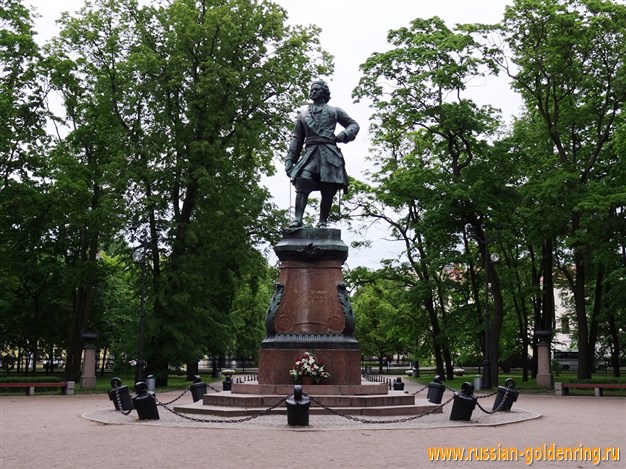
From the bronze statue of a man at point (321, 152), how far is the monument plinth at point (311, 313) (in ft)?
3.22

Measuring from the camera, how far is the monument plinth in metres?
16.3

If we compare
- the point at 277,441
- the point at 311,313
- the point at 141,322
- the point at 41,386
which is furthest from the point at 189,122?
the point at 277,441

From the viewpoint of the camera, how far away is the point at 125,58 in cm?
3238

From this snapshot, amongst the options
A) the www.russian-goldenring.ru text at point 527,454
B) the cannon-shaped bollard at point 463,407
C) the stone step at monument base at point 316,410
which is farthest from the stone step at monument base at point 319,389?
the www.russian-goldenring.ru text at point 527,454

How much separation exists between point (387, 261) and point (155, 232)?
11.9m

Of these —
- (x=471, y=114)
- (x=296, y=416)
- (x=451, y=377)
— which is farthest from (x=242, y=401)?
(x=451, y=377)

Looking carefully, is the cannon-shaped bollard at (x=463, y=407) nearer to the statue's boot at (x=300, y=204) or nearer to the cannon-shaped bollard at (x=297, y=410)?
the cannon-shaped bollard at (x=297, y=410)

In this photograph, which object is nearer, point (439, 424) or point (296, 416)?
point (296, 416)

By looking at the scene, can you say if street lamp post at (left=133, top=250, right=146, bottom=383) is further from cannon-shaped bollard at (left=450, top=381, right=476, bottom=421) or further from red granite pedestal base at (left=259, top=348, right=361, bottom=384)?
cannon-shaped bollard at (left=450, top=381, right=476, bottom=421)

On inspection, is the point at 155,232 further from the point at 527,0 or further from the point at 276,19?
the point at 527,0

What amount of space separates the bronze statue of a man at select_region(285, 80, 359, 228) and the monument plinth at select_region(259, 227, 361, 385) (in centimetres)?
98

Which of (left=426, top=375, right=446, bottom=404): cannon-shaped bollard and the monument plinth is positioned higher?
the monument plinth

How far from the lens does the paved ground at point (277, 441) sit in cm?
937

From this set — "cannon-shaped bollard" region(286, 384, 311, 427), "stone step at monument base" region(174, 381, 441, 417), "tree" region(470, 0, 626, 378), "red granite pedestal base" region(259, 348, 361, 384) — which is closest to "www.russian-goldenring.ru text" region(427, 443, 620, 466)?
"cannon-shaped bollard" region(286, 384, 311, 427)
